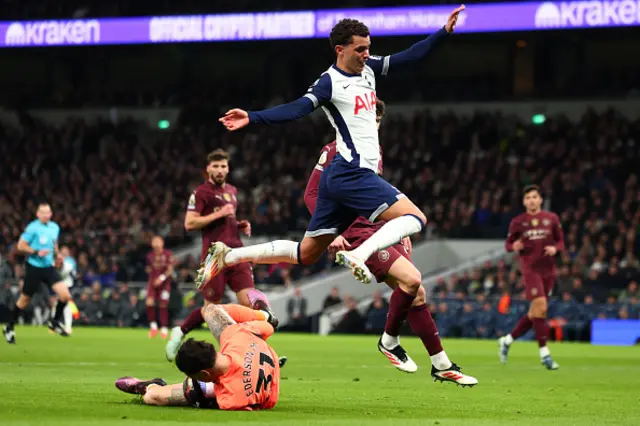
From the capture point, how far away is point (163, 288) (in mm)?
24750

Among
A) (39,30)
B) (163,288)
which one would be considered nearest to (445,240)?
(163,288)

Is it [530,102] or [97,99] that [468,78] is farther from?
[97,99]

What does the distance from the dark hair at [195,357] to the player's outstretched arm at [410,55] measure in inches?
130

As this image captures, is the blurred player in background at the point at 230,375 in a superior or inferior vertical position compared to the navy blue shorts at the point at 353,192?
inferior

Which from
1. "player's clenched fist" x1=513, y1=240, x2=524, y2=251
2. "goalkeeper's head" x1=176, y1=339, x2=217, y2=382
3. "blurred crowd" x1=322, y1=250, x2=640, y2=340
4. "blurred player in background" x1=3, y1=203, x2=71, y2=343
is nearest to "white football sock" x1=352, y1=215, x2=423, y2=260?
"goalkeeper's head" x1=176, y1=339, x2=217, y2=382

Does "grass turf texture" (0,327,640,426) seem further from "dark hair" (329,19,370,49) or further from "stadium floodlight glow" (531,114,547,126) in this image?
"stadium floodlight glow" (531,114,547,126)

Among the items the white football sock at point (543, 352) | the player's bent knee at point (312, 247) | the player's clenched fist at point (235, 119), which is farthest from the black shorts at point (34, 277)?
the player's clenched fist at point (235, 119)

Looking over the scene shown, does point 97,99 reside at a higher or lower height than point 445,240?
higher

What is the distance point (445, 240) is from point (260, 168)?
7.59 m

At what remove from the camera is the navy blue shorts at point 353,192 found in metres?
9.18

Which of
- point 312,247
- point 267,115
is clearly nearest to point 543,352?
point 312,247

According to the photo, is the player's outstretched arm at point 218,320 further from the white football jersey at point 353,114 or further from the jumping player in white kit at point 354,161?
the white football jersey at point 353,114

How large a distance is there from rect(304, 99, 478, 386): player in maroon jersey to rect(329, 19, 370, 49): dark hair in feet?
3.35

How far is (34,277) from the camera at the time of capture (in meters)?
19.5
